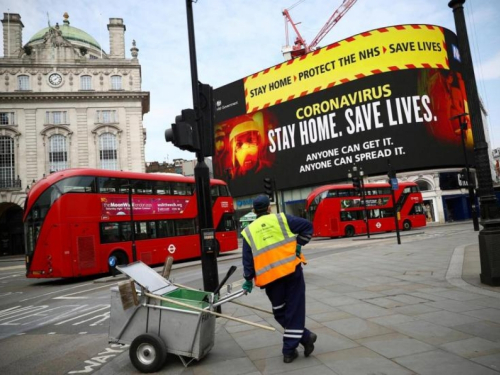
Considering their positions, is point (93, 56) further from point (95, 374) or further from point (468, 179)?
point (95, 374)

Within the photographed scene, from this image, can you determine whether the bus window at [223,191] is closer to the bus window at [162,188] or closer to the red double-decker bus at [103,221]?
the red double-decker bus at [103,221]

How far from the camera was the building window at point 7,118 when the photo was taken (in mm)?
41156

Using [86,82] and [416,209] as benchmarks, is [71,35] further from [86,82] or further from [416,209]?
[416,209]

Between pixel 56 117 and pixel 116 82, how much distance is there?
25.7 feet

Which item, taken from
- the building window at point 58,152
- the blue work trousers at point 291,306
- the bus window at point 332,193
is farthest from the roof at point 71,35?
the blue work trousers at point 291,306

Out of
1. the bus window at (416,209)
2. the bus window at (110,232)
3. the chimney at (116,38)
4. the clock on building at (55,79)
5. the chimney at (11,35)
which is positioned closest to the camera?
the bus window at (110,232)

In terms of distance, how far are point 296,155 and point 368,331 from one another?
37.3 metres

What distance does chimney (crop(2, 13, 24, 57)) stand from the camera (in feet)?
143

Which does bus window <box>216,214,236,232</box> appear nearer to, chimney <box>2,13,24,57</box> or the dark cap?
the dark cap

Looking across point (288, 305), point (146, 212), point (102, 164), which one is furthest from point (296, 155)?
point (288, 305)

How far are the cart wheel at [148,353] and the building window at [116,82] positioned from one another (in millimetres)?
44884

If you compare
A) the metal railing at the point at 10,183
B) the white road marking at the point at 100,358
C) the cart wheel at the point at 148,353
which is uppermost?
the metal railing at the point at 10,183

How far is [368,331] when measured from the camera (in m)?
4.42

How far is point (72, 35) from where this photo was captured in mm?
52344
